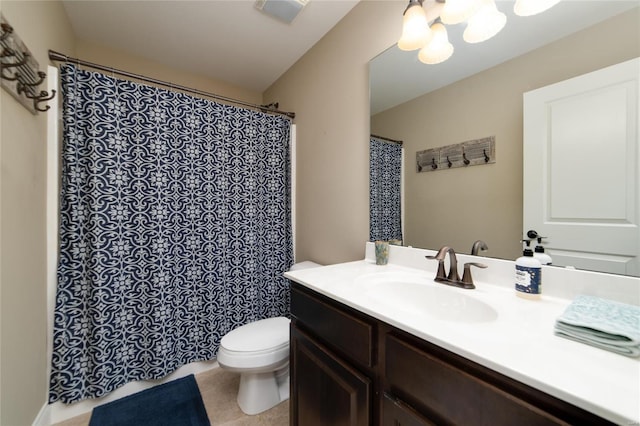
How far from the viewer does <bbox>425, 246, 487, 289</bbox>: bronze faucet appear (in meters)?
0.99

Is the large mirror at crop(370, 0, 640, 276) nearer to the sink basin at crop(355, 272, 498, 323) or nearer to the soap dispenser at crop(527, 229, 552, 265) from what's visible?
the soap dispenser at crop(527, 229, 552, 265)

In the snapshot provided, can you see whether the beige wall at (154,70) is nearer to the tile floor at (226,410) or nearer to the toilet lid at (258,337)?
the toilet lid at (258,337)

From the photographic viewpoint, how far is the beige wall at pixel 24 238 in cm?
97

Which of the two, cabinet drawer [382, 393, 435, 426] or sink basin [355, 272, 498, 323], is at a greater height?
sink basin [355, 272, 498, 323]

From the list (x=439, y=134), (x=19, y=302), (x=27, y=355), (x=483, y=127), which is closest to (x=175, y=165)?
(x=19, y=302)

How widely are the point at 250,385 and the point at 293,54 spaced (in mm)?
2386

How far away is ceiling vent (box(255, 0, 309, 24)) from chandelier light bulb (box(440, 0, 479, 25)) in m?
0.91

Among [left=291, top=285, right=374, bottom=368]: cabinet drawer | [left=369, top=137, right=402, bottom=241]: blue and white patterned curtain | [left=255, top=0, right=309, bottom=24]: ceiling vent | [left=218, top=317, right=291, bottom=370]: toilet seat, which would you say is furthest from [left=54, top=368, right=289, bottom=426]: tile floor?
[left=255, top=0, right=309, bottom=24]: ceiling vent

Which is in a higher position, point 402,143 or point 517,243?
point 402,143

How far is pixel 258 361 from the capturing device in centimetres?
138

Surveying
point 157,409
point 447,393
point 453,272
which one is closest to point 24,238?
point 157,409

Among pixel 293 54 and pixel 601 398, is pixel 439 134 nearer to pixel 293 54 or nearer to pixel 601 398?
pixel 601 398

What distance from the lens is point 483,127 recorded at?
1087 millimetres

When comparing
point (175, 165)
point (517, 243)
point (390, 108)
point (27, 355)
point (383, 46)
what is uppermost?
point (383, 46)
